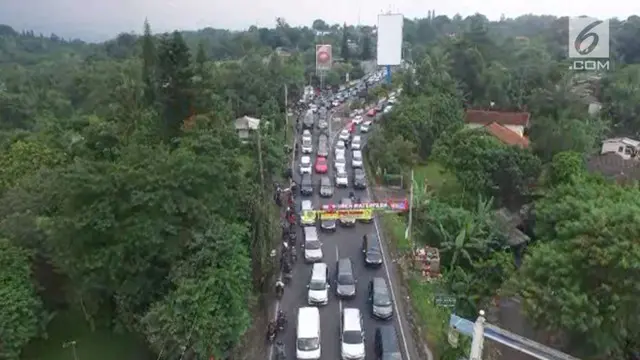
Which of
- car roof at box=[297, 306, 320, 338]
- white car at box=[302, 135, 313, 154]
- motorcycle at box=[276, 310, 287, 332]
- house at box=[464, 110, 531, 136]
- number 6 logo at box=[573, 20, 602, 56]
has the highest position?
number 6 logo at box=[573, 20, 602, 56]

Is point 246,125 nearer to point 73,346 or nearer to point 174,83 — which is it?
point 174,83

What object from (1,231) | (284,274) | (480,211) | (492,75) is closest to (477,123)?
(492,75)

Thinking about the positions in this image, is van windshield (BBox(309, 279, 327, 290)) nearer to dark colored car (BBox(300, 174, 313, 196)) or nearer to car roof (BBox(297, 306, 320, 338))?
car roof (BBox(297, 306, 320, 338))

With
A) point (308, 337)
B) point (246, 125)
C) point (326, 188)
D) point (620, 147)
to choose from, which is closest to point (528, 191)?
point (326, 188)

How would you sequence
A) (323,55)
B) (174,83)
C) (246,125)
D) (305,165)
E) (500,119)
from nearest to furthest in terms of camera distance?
(174,83), (305,165), (246,125), (500,119), (323,55)

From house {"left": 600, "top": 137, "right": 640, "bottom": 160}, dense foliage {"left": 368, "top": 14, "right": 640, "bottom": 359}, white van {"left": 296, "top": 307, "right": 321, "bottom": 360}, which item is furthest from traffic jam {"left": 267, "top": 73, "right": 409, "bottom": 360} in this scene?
house {"left": 600, "top": 137, "right": 640, "bottom": 160}

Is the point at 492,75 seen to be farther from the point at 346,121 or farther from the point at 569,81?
the point at 346,121
